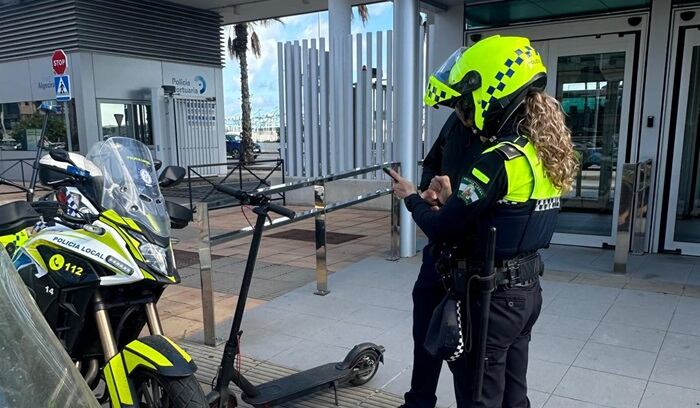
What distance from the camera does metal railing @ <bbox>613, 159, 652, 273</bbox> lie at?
5414 mm

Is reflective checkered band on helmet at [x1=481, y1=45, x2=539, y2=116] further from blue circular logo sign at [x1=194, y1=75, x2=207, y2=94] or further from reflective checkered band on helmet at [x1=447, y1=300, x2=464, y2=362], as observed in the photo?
blue circular logo sign at [x1=194, y1=75, x2=207, y2=94]

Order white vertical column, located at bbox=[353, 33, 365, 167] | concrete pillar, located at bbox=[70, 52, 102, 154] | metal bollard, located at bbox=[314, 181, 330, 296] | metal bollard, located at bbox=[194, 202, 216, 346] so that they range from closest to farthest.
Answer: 1. metal bollard, located at bbox=[194, 202, 216, 346]
2. metal bollard, located at bbox=[314, 181, 330, 296]
3. white vertical column, located at bbox=[353, 33, 365, 167]
4. concrete pillar, located at bbox=[70, 52, 102, 154]

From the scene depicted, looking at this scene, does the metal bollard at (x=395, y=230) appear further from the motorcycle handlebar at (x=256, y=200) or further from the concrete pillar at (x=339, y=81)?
the motorcycle handlebar at (x=256, y=200)

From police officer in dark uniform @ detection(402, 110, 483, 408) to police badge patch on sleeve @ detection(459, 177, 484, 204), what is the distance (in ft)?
0.99

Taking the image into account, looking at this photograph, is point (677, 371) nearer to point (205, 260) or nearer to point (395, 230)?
point (205, 260)

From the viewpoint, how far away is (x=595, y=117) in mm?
6574

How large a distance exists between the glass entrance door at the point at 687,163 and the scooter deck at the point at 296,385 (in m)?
Result: 4.75

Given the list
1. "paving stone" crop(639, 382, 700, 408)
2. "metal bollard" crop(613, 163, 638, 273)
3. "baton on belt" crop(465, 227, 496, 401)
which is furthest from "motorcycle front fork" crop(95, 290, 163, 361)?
"metal bollard" crop(613, 163, 638, 273)

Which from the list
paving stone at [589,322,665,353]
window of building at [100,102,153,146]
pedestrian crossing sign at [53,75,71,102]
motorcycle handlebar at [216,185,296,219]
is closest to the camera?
motorcycle handlebar at [216,185,296,219]

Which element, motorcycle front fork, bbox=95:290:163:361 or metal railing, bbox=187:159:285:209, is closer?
motorcycle front fork, bbox=95:290:163:361

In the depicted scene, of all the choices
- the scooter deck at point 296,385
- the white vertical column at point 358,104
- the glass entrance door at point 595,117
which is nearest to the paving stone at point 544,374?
the scooter deck at point 296,385

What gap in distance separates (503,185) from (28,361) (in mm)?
1487

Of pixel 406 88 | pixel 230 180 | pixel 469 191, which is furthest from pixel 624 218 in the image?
pixel 230 180

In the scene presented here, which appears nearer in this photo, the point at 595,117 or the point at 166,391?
the point at 166,391
